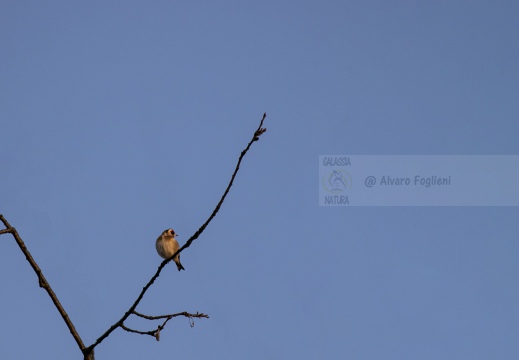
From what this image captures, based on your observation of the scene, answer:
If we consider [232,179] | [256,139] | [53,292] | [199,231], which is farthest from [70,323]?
[256,139]

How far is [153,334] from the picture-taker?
5.02m

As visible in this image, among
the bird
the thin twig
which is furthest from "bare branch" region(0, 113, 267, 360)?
the bird

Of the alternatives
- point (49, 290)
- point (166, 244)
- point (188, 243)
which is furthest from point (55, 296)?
point (166, 244)

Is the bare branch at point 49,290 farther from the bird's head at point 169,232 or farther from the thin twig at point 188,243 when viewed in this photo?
the bird's head at point 169,232

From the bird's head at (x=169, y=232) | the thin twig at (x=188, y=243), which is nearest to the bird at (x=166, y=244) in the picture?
the bird's head at (x=169, y=232)

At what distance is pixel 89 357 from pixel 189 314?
976 mm

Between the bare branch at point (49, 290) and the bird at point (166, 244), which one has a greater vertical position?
the bird at point (166, 244)

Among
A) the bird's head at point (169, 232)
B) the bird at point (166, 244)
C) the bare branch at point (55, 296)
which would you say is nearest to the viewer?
the bare branch at point (55, 296)

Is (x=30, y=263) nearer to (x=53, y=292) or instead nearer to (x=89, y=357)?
(x=53, y=292)

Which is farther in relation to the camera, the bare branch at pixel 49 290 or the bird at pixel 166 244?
the bird at pixel 166 244

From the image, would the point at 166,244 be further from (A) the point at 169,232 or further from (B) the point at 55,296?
(B) the point at 55,296

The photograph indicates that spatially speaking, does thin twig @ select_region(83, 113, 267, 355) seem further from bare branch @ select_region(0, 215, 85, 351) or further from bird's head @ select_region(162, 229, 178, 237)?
bird's head @ select_region(162, 229, 178, 237)

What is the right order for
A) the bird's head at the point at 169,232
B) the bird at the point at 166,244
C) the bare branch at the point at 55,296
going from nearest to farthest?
the bare branch at the point at 55,296 < the bird at the point at 166,244 < the bird's head at the point at 169,232

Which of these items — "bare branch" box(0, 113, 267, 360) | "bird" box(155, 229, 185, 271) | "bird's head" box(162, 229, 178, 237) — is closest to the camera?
"bare branch" box(0, 113, 267, 360)
